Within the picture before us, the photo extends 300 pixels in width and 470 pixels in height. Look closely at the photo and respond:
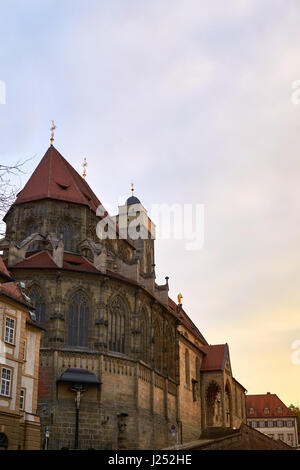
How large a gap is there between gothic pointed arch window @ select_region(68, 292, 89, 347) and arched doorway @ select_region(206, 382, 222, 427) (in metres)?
23.3

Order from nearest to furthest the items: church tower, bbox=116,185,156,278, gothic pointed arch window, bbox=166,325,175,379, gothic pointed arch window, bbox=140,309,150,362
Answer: gothic pointed arch window, bbox=140,309,150,362, gothic pointed arch window, bbox=166,325,175,379, church tower, bbox=116,185,156,278

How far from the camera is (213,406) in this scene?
188 feet

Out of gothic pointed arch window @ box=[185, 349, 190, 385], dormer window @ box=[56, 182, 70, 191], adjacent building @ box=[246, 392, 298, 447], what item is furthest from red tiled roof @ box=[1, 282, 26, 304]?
adjacent building @ box=[246, 392, 298, 447]

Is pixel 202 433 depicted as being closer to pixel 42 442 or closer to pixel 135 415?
pixel 135 415

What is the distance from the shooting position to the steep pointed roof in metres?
44.6

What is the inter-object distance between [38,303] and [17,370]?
10658 millimetres

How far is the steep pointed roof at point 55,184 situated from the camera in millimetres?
44594

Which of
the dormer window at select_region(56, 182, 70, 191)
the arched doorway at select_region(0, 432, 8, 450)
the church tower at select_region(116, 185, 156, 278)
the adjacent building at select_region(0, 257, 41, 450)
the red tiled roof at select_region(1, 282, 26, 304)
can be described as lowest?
the arched doorway at select_region(0, 432, 8, 450)

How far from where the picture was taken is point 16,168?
13320mm

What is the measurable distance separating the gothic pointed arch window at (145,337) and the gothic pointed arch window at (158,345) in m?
1.86

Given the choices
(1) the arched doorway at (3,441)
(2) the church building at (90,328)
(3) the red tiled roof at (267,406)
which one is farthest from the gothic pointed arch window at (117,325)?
(3) the red tiled roof at (267,406)

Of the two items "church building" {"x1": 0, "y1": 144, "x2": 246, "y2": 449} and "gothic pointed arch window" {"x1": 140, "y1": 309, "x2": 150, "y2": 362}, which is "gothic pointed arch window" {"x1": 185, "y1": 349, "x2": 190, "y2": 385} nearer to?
"church building" {"x1": 0, "y1": 144, "x2": 246, "y2": 449}

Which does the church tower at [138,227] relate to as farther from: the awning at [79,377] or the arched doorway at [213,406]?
the awning at [79,377]
